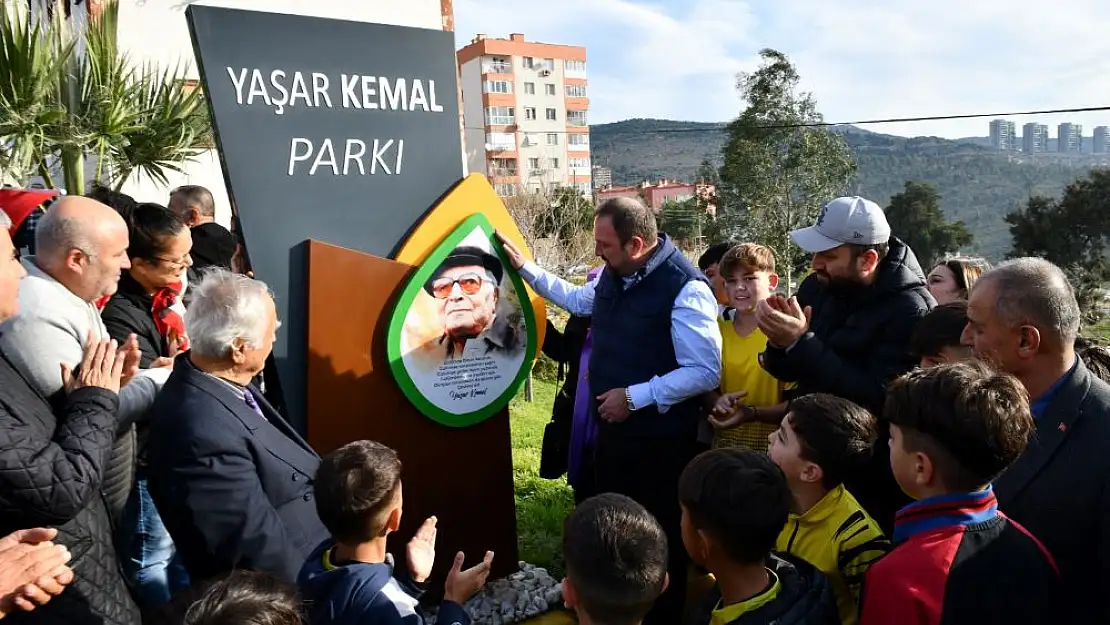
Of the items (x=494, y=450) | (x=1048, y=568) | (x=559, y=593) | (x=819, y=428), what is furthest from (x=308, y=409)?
(x=1048, y=568)

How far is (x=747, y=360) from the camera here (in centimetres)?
322


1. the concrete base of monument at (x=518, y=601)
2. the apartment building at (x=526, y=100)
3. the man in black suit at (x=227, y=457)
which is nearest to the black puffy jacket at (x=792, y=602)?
the man in black suit at (x=227, y=457)

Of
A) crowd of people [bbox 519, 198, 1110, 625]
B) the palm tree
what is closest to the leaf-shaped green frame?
crowd of people [bbox 519, 198, 1110, 625]

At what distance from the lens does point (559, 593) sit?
3432 mm

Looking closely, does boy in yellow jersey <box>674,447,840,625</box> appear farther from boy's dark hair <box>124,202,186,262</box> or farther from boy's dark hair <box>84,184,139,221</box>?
boy's dark hair <box>84,184,139,221</box>

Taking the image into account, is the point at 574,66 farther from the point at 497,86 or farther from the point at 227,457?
the point at 227,457

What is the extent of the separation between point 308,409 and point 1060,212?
32.3 m

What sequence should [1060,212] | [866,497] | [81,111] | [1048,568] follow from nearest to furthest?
[1048,568] → [866,497] → [81,111] → [1060,212]

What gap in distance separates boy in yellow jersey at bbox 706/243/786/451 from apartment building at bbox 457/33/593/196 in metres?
60.4

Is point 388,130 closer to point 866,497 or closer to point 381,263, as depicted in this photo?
point 381,263

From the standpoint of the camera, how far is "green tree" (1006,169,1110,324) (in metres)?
27.1

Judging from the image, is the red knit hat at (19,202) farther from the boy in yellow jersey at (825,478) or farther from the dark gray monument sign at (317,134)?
the boy in yellow jersey at (825,478)

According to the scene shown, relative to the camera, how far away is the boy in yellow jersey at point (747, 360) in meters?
3.11

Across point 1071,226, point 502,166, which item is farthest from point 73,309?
point 502,166
